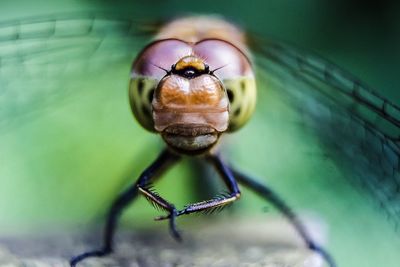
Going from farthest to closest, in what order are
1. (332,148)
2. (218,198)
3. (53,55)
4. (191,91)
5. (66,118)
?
(66,118) < (53,55) < (332,148) < (218,198) < (191,91)

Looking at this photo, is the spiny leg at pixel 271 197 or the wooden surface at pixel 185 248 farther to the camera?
the spiny leg at pixel 271 197

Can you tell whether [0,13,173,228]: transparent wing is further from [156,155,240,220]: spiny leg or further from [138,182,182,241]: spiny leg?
[138,182,182,241]: spiny leg

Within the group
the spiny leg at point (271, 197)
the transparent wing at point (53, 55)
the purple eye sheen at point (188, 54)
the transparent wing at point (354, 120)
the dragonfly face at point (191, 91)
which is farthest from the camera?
the transparent wing at point (53, 55)

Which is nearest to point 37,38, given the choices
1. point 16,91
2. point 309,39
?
point 16,91

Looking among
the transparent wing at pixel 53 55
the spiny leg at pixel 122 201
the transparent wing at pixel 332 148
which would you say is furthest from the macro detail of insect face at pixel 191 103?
the transparent wing at pixel 53 55

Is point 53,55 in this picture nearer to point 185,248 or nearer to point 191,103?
point 185,248

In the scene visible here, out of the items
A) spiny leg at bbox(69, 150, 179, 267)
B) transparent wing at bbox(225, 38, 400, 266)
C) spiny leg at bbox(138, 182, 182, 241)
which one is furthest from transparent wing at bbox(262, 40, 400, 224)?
spiny leg at bbox(138, 182, 182, 241)

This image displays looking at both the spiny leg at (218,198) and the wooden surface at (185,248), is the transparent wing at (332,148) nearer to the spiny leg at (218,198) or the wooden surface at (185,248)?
the wooden surface at (185,248)

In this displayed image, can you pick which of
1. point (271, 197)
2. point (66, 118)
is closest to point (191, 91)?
point (271, 197)
